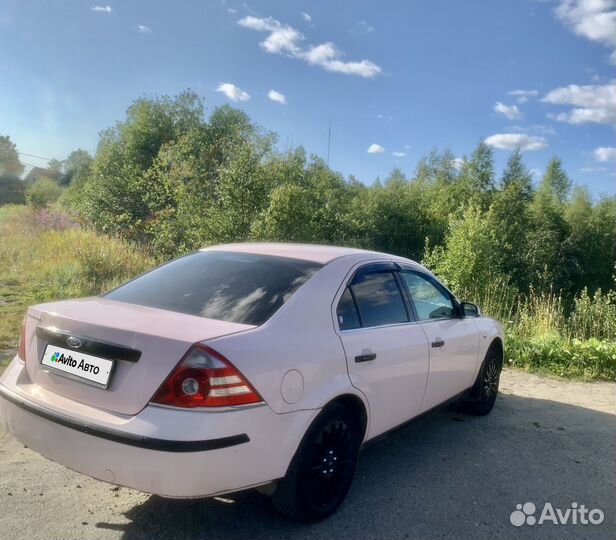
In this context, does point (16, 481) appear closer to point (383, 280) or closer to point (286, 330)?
point (286, 330)

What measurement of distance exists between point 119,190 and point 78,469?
30042mm

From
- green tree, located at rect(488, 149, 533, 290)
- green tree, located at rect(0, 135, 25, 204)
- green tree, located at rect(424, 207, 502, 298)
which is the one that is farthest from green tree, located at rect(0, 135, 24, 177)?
green tree, located at rect(424, 207, 502, 298)

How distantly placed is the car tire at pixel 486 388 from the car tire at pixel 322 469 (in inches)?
89.6

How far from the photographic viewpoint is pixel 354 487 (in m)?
3.59

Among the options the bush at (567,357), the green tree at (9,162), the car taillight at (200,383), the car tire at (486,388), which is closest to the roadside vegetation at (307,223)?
the bush at (567,357)

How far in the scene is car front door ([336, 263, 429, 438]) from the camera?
3.31 m

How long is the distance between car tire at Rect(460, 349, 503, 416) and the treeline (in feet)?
22.8

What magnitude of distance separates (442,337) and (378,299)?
2.81 ft

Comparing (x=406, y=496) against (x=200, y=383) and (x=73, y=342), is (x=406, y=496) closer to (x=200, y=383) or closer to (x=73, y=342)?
(x=200, y=383)

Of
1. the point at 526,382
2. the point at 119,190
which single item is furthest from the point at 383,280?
the point at 119,190

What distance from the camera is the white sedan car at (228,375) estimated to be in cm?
248

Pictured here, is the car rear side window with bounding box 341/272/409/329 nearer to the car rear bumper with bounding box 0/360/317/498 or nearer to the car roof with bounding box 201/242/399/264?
the car roof with bounding box 201/242/399/264

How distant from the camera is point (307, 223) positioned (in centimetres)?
1867

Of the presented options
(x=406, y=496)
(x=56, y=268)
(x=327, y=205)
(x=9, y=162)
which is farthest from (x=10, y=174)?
(x=406, y=496)
